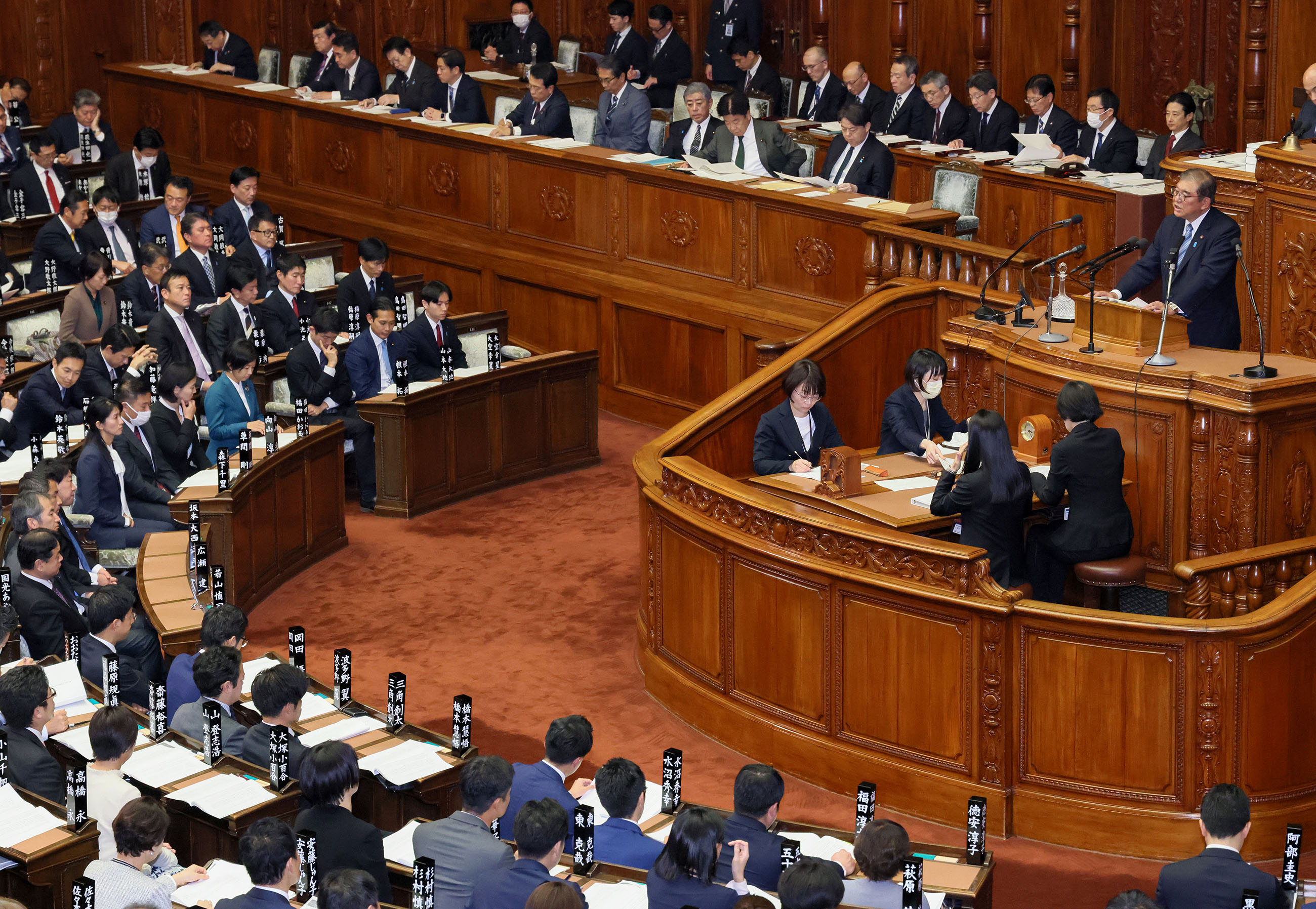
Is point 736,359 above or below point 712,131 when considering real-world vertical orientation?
below

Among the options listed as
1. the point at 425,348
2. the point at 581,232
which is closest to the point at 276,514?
the point at 425,348

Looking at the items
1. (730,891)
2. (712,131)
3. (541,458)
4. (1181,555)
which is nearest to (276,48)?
(712,131)

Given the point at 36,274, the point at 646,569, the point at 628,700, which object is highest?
the point at 36,274

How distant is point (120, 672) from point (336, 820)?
230cm

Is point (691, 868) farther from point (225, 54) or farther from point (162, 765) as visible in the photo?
point (225, 54)

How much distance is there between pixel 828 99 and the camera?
45.6 feet

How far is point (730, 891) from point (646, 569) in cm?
308

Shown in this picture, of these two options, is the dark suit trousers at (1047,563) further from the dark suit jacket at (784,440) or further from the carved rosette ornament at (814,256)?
the carved rosette ornament at (814,256)

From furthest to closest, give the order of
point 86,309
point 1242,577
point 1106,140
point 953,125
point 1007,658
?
point 953,125, point 1106,140, point 86,309, point 1242,577, point 1007,658

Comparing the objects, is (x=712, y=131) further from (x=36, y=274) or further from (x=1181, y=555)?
(x=1181, y=555)

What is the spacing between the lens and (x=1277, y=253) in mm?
8688

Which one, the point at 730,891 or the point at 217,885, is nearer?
the point at 730,891

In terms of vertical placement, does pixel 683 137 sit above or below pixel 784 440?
above

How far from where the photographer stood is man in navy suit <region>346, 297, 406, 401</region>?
1055 cm
